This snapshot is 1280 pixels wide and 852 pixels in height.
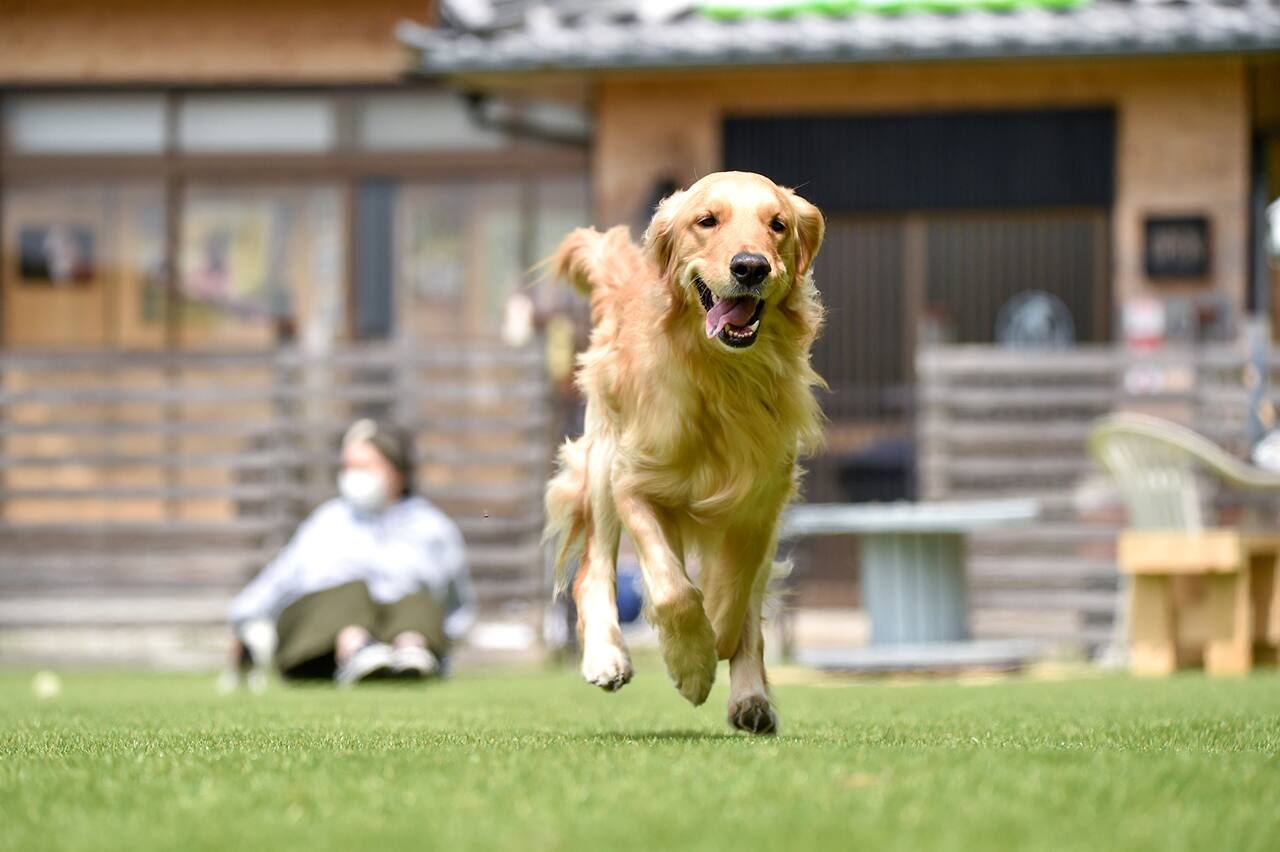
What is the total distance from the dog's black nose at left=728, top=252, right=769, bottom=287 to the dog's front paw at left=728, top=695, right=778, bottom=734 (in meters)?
1.01

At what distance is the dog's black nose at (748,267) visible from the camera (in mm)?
4617

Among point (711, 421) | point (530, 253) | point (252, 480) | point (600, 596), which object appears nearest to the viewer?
point (711, 421)

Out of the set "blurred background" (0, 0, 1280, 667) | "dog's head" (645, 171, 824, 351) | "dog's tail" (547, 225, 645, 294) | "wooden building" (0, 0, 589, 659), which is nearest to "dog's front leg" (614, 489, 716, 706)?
"dog's head" (645, 171, 824, 351)

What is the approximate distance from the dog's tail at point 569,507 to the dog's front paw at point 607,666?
2.11 ft

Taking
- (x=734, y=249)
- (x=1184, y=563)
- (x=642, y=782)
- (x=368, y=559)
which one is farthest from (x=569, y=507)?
(x=1184, y=563)

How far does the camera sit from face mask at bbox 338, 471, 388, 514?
955 centimetres

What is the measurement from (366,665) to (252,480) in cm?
468

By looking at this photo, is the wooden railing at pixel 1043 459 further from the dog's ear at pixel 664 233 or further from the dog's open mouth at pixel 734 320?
the dog's open mouth at pixel 734 320

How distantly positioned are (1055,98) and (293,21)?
571cm

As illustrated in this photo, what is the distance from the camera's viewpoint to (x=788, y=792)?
3.20 m

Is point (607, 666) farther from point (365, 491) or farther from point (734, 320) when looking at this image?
point (365, 491)

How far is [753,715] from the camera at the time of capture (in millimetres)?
4824

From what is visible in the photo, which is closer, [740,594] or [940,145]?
[740,594]

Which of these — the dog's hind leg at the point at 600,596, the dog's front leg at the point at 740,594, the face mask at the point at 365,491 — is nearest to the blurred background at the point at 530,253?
the face mask at the point at 365,491
